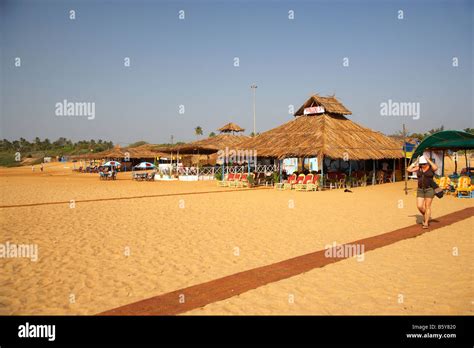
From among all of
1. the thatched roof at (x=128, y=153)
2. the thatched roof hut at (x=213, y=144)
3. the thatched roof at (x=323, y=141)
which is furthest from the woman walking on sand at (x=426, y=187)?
the thatched roof at (x=128, y=153)

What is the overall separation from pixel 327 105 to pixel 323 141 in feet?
18.6

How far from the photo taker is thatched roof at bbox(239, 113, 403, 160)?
20328 millimetres

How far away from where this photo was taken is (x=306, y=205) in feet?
44.8

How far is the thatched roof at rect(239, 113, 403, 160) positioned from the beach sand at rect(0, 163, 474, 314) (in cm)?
834

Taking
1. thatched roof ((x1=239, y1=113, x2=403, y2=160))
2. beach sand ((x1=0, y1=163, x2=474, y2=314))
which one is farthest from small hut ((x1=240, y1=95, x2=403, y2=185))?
beach sand ((x1=0, y1=163, x2=474, y2=314))

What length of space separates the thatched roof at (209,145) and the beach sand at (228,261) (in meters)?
17.7

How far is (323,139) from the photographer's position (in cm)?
2048

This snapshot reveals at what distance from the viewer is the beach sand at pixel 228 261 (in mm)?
4566

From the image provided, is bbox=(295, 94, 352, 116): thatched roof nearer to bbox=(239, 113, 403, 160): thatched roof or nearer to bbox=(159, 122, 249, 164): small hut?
bbox=(239, 113, 403, 160): thatched roof

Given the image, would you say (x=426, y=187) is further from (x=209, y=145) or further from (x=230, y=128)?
(x=230, y=128)

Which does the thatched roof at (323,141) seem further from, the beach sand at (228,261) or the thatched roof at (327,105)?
the beach sand at (228,261)

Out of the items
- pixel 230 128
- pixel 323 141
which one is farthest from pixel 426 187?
pixel 230 128

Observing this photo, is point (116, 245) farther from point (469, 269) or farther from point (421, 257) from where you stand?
point (469, 269)
